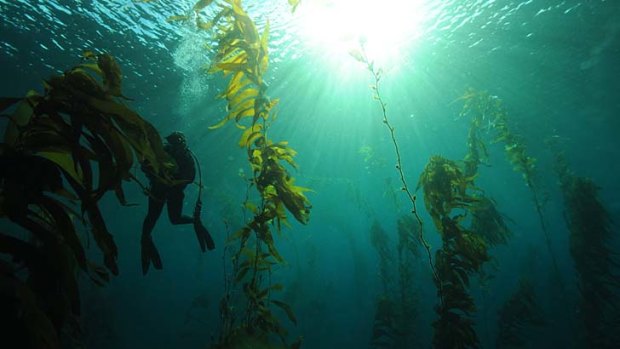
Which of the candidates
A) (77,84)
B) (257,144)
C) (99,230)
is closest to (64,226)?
(99,230)

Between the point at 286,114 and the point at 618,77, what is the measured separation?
18351mm

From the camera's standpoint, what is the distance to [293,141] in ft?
71.8

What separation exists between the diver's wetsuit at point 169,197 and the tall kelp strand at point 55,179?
786mm

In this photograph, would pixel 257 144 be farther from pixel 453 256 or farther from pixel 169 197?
pixel 453 256

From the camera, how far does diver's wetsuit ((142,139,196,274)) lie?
9.99 ft

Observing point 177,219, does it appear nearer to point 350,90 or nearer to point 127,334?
point 350,90

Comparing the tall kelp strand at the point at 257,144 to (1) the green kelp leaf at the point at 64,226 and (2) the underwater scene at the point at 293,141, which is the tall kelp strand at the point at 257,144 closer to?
(2) the underwater scene at the point at 293,141

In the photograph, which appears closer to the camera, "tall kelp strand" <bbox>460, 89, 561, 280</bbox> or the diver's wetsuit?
the diver's wetsuit

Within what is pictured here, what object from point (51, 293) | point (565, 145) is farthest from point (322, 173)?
point (51, 293)

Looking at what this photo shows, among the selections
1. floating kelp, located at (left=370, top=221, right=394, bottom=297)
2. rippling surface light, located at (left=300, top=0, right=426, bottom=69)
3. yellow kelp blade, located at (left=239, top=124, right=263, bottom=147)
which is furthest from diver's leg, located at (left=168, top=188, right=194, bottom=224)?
floating kelp, located at (left=370, top=221, right=394, bottom=297)

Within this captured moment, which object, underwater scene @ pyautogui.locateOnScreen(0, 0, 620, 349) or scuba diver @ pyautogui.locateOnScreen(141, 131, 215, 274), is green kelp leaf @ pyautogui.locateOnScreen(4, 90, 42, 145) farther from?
scuba diver @ pyautogui.locateOnScreen(141, 131, 215, 274)

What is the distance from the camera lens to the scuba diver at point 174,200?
3.05 metres

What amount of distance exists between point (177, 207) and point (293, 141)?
18.2 metres

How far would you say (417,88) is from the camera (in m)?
16.0
